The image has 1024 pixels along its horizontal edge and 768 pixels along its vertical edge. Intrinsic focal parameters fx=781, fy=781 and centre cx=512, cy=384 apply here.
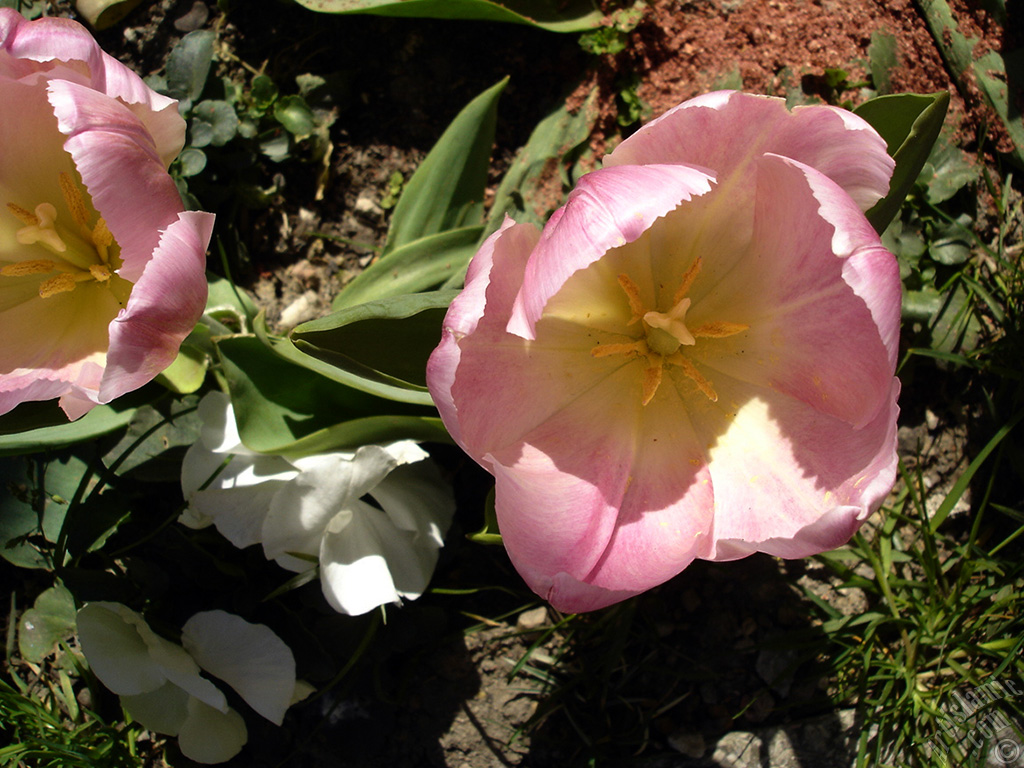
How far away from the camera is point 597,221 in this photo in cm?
104

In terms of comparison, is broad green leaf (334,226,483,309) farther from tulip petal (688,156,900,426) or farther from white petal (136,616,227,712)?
white petal (136,616,227,712)

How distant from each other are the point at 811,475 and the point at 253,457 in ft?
3.21

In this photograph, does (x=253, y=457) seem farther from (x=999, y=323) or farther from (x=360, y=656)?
(x=999, y=323)

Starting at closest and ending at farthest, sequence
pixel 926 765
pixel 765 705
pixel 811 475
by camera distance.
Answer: pixel 811 475
pixel 926 765
pixel 765 705

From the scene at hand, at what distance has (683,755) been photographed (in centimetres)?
174

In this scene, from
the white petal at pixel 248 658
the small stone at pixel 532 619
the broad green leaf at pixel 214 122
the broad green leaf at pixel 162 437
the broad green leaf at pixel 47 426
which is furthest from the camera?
the small stone at pixel 532 619

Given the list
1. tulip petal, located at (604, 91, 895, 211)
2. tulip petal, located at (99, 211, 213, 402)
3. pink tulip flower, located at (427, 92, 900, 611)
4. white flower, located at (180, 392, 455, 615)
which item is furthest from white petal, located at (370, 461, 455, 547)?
tulip petal, located at (604, 91, 895, 211)

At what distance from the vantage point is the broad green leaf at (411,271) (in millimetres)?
1680

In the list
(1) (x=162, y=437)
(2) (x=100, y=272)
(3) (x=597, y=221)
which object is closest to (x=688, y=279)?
(3) (x=597, y=221)

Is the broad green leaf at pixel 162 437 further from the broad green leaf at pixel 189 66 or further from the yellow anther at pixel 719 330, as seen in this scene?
the yellow anther at pixel 719 330

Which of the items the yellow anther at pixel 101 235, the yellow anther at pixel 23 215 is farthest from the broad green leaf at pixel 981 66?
the yellow anther at pixel 23 215

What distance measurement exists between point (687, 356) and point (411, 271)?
25.5 inches

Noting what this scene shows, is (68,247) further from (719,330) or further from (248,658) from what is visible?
(719,330)

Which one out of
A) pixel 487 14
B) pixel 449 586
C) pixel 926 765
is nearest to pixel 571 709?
pixel 449 586
